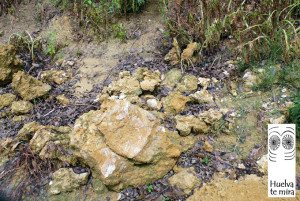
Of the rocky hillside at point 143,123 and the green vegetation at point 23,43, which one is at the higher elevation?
the green vegetation at point 23,43

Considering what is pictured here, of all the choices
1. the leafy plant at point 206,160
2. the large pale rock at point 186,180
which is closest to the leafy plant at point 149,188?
the large pale rock at point 186,180

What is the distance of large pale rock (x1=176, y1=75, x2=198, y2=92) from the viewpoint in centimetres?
281

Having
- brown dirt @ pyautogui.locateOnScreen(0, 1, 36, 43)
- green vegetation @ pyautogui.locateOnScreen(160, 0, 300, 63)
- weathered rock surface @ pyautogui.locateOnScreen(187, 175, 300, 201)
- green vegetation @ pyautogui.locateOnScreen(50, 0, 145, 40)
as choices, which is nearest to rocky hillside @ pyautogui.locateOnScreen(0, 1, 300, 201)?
weathered rock surface @ pyautogui.locateOnScreen(187, 175, 300, 201)

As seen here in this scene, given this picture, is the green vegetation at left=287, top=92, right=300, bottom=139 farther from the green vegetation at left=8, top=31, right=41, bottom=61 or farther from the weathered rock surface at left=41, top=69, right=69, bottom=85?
the green vegetation at left=8, top=31, right=41, bottom=61

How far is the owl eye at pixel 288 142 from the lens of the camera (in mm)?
2049

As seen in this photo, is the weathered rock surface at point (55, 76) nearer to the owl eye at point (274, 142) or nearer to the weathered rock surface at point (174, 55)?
the weathered rock surface at point (174, 55)

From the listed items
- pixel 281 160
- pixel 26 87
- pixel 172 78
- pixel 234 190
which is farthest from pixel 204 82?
pixel 26 87

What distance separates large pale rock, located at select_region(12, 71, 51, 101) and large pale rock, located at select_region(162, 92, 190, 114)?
62.9 inches

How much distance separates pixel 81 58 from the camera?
370 centimetres

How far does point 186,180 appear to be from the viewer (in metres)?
2.01

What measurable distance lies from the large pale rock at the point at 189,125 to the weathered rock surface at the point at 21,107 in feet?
6.00

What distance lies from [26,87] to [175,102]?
74.2 inches

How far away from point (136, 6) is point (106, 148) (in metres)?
2.66

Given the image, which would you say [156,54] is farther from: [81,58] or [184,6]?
[81,58]
